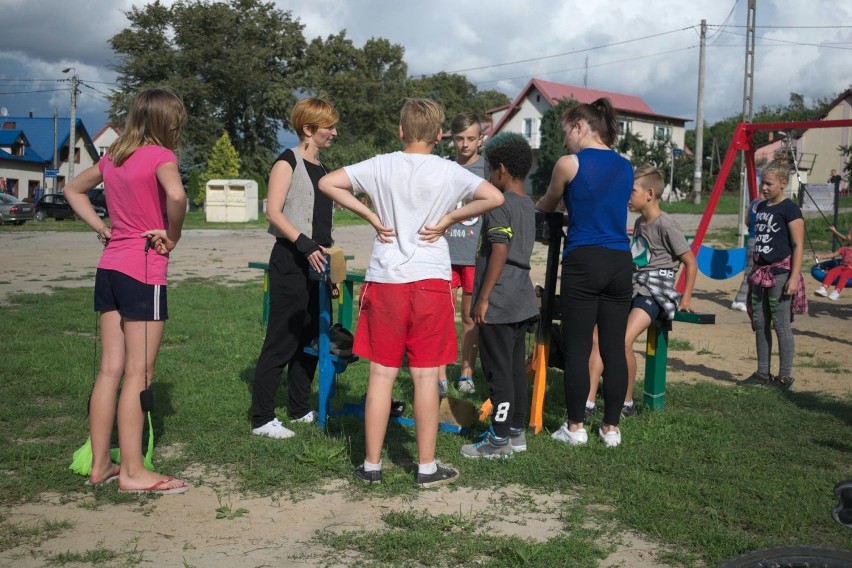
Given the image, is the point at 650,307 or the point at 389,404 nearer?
the point at 389,404

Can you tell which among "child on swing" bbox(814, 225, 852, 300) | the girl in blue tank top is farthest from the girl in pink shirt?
"child on swing" bbox(814, 225, 852, 300)

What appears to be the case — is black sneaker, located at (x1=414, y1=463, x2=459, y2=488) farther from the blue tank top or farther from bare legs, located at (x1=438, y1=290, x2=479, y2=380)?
bare legs, located at (x1=438, y1=290, x2=479, y2=380)

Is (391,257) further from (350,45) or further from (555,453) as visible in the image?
(350,45)

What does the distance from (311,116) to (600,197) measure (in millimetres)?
1741

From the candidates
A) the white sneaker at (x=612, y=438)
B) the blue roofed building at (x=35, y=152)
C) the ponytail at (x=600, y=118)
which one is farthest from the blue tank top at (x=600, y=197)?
the blue roofed building at (x=35, y=152)

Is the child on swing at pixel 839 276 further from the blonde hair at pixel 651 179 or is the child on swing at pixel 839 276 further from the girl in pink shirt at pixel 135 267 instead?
the girl in pink shirt at pixel 135 267

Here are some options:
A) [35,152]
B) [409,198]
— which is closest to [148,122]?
[409,198]

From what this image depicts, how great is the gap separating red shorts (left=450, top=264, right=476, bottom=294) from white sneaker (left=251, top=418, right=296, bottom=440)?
72.6 inches

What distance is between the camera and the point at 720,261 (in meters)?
11.8

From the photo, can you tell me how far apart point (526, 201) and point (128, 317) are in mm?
2170

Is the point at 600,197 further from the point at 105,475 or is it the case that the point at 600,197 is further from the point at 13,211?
the point at 13,211

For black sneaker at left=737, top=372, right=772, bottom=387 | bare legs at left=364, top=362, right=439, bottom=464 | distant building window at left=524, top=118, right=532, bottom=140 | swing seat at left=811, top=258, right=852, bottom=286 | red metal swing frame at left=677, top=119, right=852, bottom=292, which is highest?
distant building window at left=524, top=118, right=532, bottom=140

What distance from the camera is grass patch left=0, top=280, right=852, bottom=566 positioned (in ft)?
11.4

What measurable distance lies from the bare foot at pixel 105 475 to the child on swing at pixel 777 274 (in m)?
4.98
